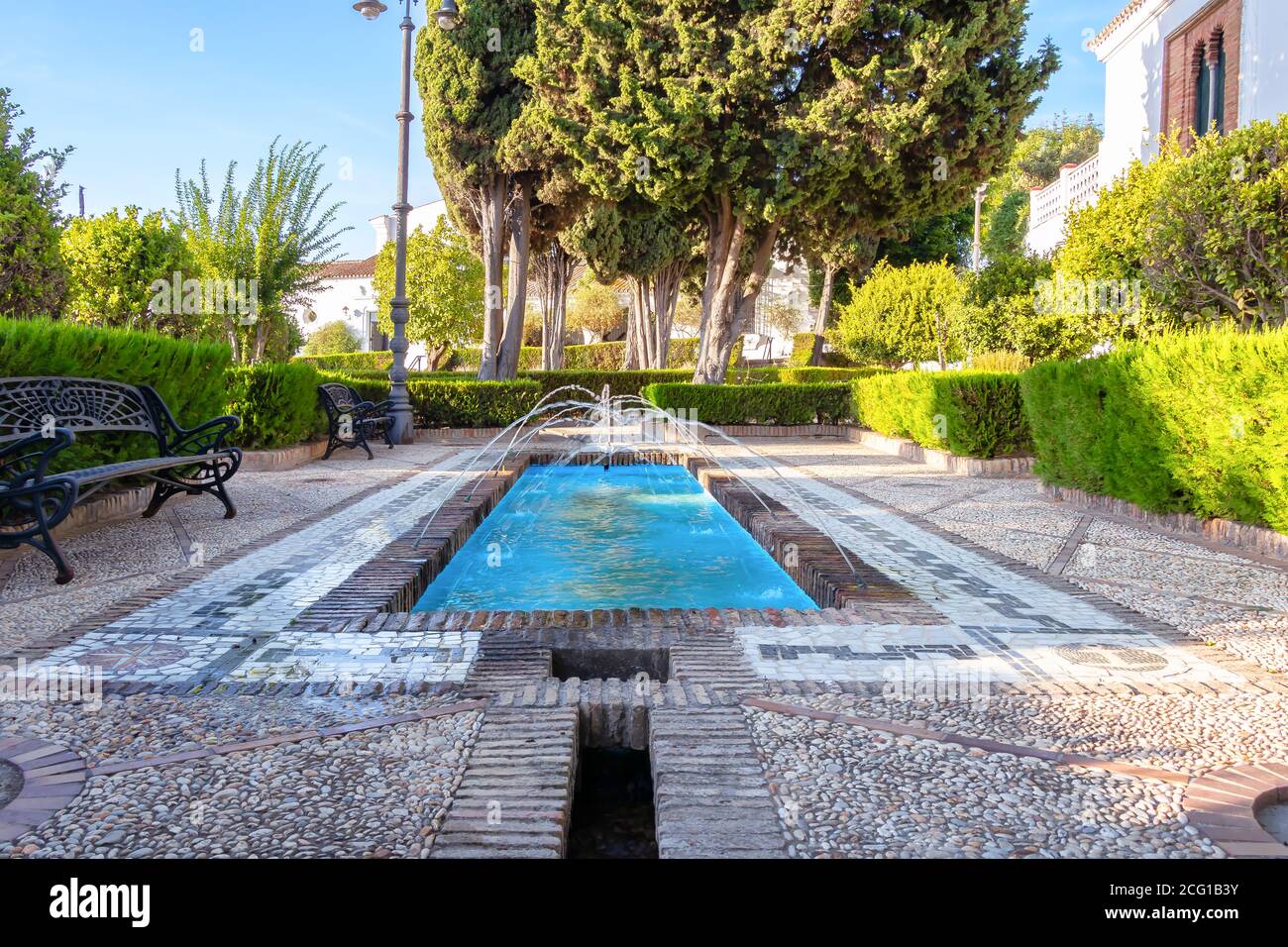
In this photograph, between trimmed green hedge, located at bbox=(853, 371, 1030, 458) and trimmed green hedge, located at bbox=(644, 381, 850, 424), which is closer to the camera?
trimmed green hedge, located at bbox=(853, 371, 1030, 458)

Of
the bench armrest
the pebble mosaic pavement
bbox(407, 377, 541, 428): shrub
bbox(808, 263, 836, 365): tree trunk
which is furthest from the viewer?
bbox(808, 263, 836, 365): tree trunk

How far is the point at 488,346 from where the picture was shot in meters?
20.1

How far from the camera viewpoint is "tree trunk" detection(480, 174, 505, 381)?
19.1m

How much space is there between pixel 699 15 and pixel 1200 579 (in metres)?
13.3

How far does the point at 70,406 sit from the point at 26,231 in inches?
216

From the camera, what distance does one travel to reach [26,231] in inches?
367

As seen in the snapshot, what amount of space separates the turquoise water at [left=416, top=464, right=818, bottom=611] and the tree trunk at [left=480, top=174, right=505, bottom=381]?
36.8 ft

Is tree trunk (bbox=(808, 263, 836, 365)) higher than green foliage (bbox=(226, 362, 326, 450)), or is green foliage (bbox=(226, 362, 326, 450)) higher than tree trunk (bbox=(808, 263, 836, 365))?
tree trunk (bbox=(808, 263, 836, 365))

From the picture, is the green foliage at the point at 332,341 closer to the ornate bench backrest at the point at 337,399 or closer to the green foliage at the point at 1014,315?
the ornate bench backrest at the point at 337,399

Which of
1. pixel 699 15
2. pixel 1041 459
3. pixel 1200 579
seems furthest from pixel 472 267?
pixel 1200 579

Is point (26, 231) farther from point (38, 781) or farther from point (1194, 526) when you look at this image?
point (1194, 526)

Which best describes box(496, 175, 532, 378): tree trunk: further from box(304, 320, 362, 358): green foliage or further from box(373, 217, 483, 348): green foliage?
box(304, 320, 362, 358): green foliage

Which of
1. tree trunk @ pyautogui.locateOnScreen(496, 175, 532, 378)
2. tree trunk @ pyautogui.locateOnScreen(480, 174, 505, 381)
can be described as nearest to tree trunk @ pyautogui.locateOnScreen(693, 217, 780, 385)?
tree trunk @ pyautogui.locateOnScreen(496, 175, 532, 378)

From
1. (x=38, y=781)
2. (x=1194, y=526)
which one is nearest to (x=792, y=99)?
(x=1194, y=526)
